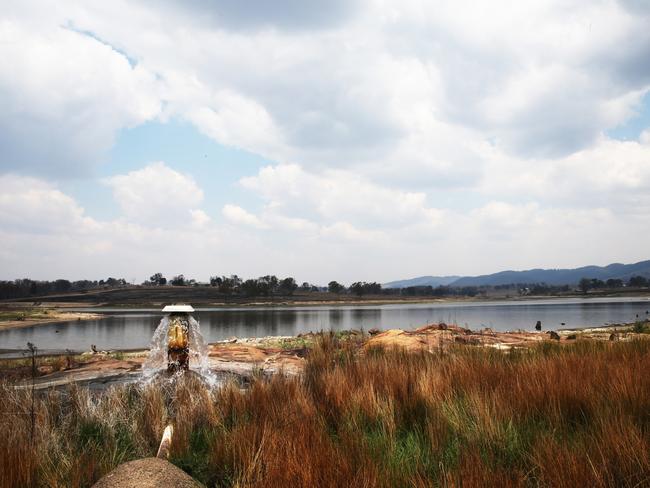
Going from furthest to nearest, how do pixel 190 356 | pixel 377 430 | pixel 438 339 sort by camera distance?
pixel 438 339
pixel 190 356
pixel 377 430

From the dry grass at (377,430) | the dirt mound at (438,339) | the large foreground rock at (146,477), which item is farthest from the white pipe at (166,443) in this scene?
the dirt mound at (438,339)

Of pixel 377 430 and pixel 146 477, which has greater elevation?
pixel 146 477

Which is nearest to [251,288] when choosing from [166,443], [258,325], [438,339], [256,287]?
[256,287]

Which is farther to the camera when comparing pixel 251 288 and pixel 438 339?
pixel 251 288

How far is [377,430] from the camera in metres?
4.13

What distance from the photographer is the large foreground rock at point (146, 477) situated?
2686 millimetres

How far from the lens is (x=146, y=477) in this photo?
274cm

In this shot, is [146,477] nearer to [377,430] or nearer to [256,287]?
[377,430]

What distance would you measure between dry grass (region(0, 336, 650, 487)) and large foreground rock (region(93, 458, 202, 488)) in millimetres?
398

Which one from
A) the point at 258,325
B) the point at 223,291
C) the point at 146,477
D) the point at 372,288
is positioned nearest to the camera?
the point at 146,477

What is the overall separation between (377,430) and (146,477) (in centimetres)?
213

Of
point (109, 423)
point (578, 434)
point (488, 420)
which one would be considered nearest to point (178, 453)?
point (109, 423)

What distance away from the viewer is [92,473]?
333cm

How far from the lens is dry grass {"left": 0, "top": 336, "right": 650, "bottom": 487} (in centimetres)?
277
